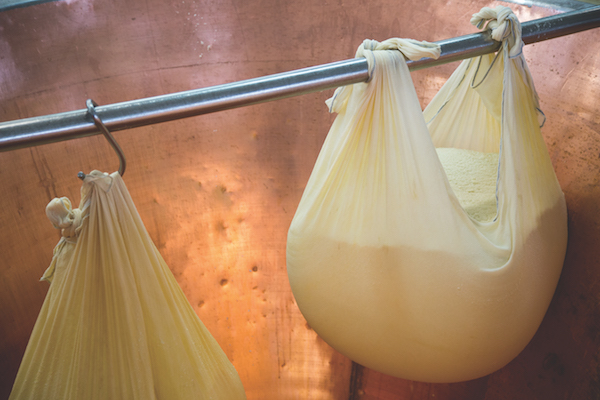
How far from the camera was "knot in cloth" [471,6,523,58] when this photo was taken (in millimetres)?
698

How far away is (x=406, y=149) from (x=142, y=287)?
485mm

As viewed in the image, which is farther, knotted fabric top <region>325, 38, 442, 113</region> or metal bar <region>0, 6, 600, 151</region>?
knotted fabric top <region>325, 38, 442, 113</region>

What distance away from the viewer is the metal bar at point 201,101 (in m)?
0.53

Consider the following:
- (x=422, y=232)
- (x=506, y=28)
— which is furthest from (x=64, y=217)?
(x=506, y=28)

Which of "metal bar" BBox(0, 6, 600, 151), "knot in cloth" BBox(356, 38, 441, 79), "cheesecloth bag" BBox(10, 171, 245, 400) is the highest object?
"knot in cloth" BBox(356, 38, 441, 79)

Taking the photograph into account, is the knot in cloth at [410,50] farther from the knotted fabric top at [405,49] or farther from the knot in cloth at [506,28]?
the knot in cloth at [506,28]

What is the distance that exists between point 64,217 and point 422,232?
1.84ft

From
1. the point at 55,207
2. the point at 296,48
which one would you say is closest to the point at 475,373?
the point at 55,207

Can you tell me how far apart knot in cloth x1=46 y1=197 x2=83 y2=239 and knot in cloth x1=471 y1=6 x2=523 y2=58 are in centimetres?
74

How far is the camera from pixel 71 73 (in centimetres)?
137

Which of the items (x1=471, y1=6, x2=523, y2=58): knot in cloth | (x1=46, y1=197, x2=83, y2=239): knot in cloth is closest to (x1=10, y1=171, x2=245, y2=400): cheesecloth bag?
(x1=46, y1=197, x2=83, y2=239): knot in cloth

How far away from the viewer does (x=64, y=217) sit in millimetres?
607

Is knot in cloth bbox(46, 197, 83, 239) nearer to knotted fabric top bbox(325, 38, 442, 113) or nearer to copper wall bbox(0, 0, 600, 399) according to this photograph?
knotted fabric top bbox(325, 38, 442, 113)

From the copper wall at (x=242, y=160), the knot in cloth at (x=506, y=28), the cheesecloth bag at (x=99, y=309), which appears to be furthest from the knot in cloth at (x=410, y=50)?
the copper wall at (x=242, y=160)
